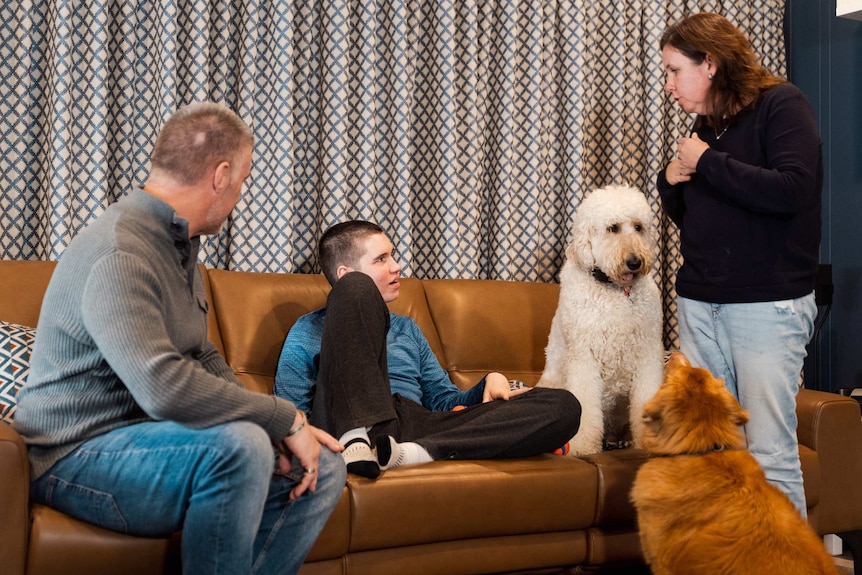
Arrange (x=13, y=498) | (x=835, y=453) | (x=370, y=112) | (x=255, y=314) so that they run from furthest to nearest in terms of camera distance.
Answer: (x=370, y=112) < (x=255, y=314) < (x=835, y=453) < (x=13, y=498)

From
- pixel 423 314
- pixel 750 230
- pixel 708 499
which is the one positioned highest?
pixel 750 230

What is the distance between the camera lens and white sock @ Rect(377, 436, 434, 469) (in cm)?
215

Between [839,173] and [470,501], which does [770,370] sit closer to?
[470,501]

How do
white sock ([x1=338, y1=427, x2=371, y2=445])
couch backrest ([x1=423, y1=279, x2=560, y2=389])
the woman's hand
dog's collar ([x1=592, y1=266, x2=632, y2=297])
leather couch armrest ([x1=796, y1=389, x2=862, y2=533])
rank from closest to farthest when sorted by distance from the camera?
white sock ([x1=338, y1=427, x2=371, y2=445])
the woman's hand
leather couch armrest ([x1=796, y1=389, x2=862, y2=533])
dog's collar ([x1=592, y1=266, x2=632, y2=297])
couch backrest ([x1=423, y1=279, x2=560, y2=389])

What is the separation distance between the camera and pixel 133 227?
1.62 meters

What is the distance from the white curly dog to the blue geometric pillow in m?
1.60

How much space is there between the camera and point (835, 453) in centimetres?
276

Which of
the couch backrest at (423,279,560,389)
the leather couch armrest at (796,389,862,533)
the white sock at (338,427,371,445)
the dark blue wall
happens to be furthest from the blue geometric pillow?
the dark blue wall

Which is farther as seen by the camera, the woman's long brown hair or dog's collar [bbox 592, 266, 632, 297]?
dog's collar [bbox 592, 266, 632, 297]

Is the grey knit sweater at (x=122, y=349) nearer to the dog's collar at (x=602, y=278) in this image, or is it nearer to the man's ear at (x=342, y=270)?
the man's ear at (x=342, y=270)

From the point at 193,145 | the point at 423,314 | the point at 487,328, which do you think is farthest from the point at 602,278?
the point at 193,145

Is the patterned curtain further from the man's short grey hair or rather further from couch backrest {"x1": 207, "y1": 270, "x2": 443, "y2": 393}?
the man's short grey hair

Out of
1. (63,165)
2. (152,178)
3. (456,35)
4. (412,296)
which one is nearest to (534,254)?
(412,296)

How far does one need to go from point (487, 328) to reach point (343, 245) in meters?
0.72
